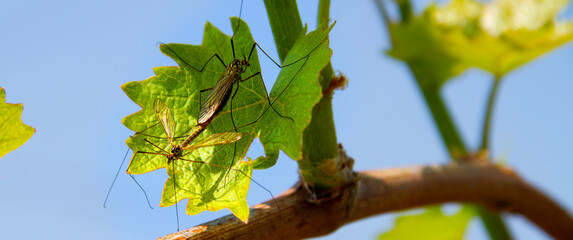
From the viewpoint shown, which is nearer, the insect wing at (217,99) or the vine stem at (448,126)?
the insect wing at (217,99)

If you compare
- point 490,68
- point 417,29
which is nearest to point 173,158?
point 417,29

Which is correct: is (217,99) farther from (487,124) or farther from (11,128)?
(487,124)

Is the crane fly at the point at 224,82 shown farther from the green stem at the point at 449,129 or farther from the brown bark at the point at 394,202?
the green stem at the point at 449,129

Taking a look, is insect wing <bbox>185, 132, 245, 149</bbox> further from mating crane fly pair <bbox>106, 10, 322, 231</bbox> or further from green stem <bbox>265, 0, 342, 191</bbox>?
green stem <bbox>265, 0, 342, 191</bbox>

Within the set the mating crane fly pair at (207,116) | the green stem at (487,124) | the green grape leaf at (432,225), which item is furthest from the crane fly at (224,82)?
the green stem at (487,124)

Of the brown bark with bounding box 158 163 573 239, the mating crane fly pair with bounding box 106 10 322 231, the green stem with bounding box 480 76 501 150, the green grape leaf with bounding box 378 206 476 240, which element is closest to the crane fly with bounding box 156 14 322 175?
the mating crane fly pair with bounding box 106 10 322 231

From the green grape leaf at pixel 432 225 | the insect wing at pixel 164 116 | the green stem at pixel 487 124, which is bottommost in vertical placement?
the green grape leaf at pixel 432 225

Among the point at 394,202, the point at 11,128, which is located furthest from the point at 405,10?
the point at 11,128
